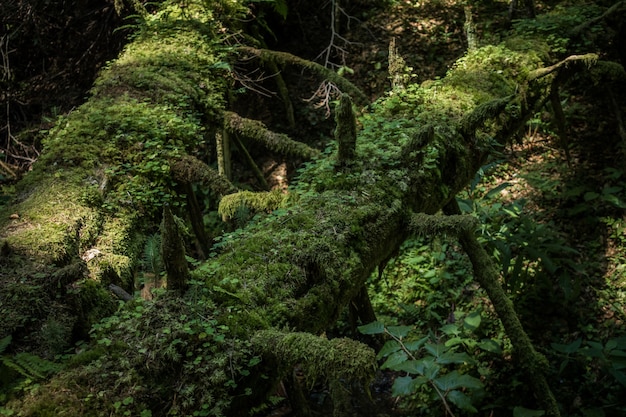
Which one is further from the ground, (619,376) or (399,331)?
(399,331)

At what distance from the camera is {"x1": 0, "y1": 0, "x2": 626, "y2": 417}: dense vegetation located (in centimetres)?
233

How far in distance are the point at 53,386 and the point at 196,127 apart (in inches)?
122

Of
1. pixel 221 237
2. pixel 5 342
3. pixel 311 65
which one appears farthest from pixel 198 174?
pixel 311 65

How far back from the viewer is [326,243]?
3.21 meters

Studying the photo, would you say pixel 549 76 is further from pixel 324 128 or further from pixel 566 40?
pixel 324 128

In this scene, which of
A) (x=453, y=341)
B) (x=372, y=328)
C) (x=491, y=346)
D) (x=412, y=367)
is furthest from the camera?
(x=453, y=341)

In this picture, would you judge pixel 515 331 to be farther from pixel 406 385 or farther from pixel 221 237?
pixel 221 237

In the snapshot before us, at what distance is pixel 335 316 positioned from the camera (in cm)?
321

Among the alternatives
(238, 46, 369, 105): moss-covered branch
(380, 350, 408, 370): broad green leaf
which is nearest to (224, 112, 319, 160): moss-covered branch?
(238, 46, 369, 105): moss-covered branch

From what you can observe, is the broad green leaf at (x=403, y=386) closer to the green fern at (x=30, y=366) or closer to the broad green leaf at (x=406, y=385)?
the broad green leaf at (x=406, y=385)

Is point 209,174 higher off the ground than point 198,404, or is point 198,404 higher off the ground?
point 209,174

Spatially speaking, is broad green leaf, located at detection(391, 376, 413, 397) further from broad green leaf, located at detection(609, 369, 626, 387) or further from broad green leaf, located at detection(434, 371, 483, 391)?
broad green leaf, located at detection(609, 369, 626, 387)

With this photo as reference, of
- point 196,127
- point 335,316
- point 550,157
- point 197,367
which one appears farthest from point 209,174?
point 550,157

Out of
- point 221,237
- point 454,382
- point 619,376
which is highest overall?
point 454,382
